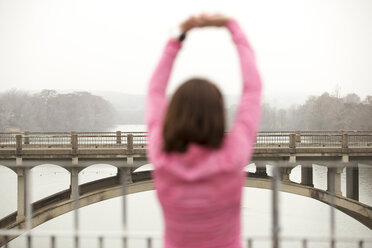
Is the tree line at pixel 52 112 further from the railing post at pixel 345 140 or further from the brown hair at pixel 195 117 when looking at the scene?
the brown hair at pixel 195 117

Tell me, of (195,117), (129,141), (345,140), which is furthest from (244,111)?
(345,140)

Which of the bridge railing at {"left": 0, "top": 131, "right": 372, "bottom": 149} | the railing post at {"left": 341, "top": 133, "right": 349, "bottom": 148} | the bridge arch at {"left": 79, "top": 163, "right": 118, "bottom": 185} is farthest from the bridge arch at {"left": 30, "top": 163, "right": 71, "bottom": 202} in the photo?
the railing post at {"left": 341, "top": 133, "right": 349, "bottom": 148}

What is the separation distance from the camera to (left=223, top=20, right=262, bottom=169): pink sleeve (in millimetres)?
1376

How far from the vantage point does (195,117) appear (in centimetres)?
132

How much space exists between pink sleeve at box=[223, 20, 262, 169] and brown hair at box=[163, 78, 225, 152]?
0.20 ft

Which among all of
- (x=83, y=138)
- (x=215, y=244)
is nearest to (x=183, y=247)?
(x=215, y=244)

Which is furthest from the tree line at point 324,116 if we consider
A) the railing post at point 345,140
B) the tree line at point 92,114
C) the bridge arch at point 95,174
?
the railing post at point 345,140

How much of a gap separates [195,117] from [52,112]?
66470 millimetres

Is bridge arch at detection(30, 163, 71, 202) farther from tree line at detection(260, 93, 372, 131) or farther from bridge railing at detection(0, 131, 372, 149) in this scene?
tree line at detection(260, 93, 372, 131)

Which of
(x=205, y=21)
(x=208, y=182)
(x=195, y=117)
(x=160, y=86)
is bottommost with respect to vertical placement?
(x=208, y=182)

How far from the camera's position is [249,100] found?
1.47m

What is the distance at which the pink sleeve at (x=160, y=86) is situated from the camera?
1.53m

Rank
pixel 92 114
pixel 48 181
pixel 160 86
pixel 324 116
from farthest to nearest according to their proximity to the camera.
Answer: pixel 92 114, pixel 324 116, pixel 48 181, pixel 160 86

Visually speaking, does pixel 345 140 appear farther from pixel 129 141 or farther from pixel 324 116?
pixel 324 116
